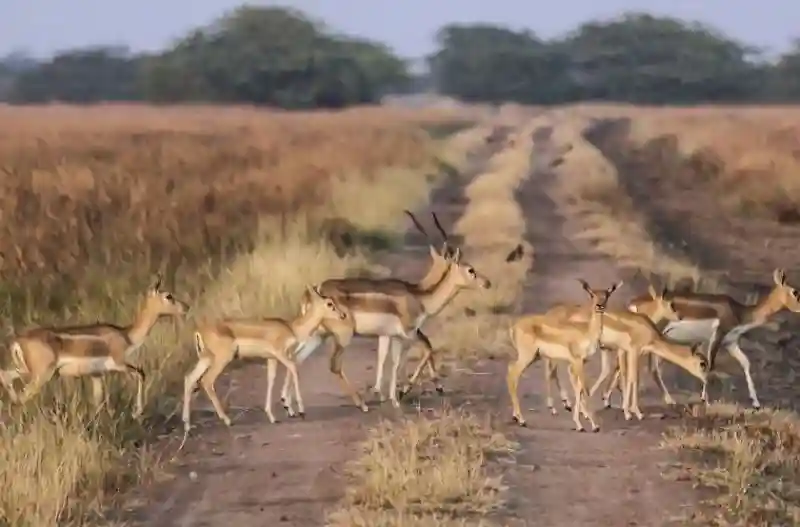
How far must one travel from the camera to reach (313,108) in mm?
66938

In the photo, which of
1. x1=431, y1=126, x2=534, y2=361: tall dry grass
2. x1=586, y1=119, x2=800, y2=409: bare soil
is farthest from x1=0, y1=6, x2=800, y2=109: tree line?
x1=431, y1=126, x2=534, y2=361: tall dry grass

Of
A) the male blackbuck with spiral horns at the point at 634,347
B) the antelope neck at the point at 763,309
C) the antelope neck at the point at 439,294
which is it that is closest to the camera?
the male blackbuck with spiral horns at the point at 634,347

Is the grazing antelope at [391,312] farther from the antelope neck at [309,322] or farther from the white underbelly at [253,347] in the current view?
the white underbelly at [253,347]

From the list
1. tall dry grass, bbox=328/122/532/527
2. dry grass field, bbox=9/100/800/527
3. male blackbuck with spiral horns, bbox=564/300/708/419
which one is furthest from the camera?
male blackbuck with spiral horns, bbox=564/300/708/419

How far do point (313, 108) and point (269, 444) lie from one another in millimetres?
58761

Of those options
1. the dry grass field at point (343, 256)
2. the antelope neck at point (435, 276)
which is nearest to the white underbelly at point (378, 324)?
the antelope neck at point (435, 276)

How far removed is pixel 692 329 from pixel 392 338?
2.36 metres

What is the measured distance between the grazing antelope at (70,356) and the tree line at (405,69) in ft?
180

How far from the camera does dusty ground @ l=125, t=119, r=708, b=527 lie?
7.55 m

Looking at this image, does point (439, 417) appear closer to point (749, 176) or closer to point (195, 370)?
point (195, 370)

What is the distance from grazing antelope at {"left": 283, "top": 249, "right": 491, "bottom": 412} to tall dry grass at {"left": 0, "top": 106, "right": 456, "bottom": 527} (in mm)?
1227

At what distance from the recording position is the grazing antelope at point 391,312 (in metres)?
9.87

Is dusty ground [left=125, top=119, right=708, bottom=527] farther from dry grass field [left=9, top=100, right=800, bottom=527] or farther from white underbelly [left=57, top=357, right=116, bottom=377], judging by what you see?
white underbelly [left=57, top=357, right=116, bottom=377]

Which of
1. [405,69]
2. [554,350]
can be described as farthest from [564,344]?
[405,69]
